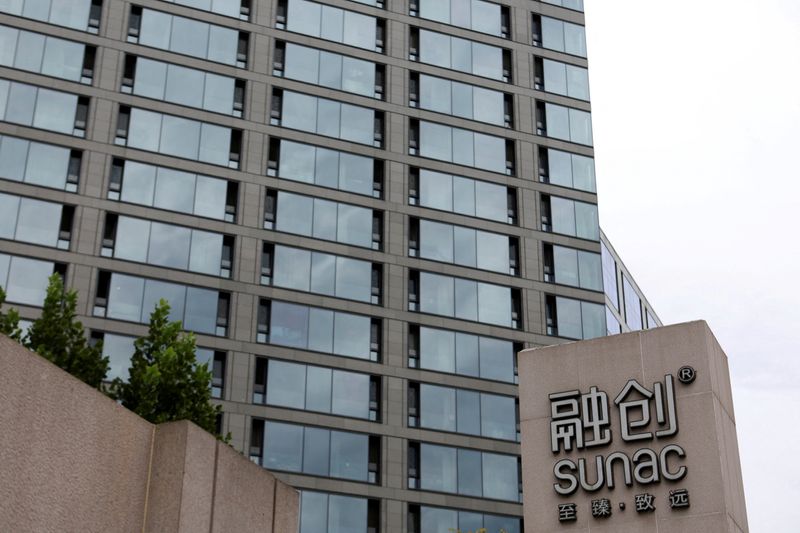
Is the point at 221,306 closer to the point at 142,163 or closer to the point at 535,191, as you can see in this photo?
the point at 142,163

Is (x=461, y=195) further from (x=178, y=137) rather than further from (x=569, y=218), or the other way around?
(x=178, y=137)

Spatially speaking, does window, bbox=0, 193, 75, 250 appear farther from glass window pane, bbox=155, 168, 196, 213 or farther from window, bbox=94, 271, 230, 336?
glass window pane, bbox=155, 168, 196, 213

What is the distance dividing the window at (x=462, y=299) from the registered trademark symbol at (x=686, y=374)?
126ft

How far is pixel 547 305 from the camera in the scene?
70.1 metres

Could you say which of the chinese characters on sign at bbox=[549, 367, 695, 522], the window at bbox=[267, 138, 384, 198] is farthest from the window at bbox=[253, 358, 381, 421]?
the chinese characters on sign at bbox=[549, 367, 695, 522]

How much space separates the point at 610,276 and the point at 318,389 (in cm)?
2742

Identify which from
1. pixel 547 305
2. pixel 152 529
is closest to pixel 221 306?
pixel 547 305

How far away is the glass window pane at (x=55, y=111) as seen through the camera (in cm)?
6184

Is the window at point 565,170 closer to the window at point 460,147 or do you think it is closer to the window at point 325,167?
the window at point 460,147

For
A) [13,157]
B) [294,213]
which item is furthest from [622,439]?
[13,157]

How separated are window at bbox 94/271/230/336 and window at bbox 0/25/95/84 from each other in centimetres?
1205

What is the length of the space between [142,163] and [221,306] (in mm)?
9084

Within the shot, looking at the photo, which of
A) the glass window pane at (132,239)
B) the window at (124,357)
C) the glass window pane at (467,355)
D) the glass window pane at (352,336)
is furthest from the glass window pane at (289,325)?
the glass window pane at (467,355)

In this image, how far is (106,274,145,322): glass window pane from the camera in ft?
195
